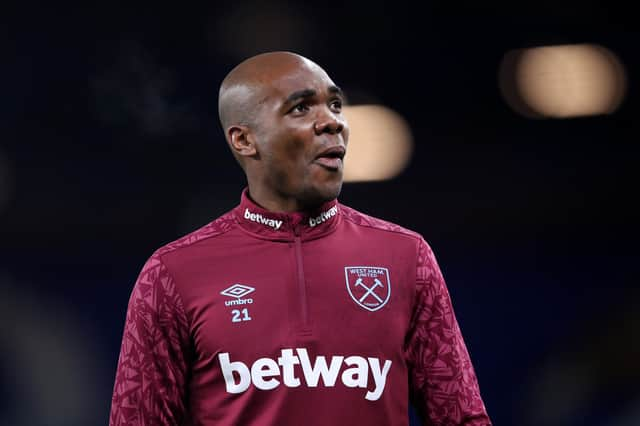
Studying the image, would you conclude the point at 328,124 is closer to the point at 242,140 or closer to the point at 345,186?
the point at 242,140

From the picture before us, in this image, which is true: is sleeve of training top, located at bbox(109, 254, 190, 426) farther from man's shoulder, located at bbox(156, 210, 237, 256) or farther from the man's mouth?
the man's mouth

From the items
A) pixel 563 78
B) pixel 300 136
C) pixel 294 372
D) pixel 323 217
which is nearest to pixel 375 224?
pixel 323 217

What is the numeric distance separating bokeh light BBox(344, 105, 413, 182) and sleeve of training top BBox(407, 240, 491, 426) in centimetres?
159

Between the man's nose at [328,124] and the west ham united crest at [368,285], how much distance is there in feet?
0.68

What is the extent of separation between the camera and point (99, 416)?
2781 millimetres

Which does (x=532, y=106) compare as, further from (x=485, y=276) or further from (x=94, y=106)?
(x=94, y=106)

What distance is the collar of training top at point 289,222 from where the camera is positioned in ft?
4.41

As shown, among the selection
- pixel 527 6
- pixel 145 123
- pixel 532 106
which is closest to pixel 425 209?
pixel 532 106

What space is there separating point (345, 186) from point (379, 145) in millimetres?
177

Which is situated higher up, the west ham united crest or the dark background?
the dark background

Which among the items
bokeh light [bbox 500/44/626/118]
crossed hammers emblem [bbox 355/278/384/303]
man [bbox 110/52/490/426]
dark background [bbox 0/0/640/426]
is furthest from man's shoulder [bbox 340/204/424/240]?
bokeh light [bbox 500/44/626/118]

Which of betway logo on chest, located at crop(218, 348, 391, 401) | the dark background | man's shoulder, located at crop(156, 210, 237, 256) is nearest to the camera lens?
betway logo on chest, located at crop(218, 348, 391, 401)

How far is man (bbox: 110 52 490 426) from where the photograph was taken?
1.24 metres

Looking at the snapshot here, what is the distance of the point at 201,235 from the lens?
137 centimetres
